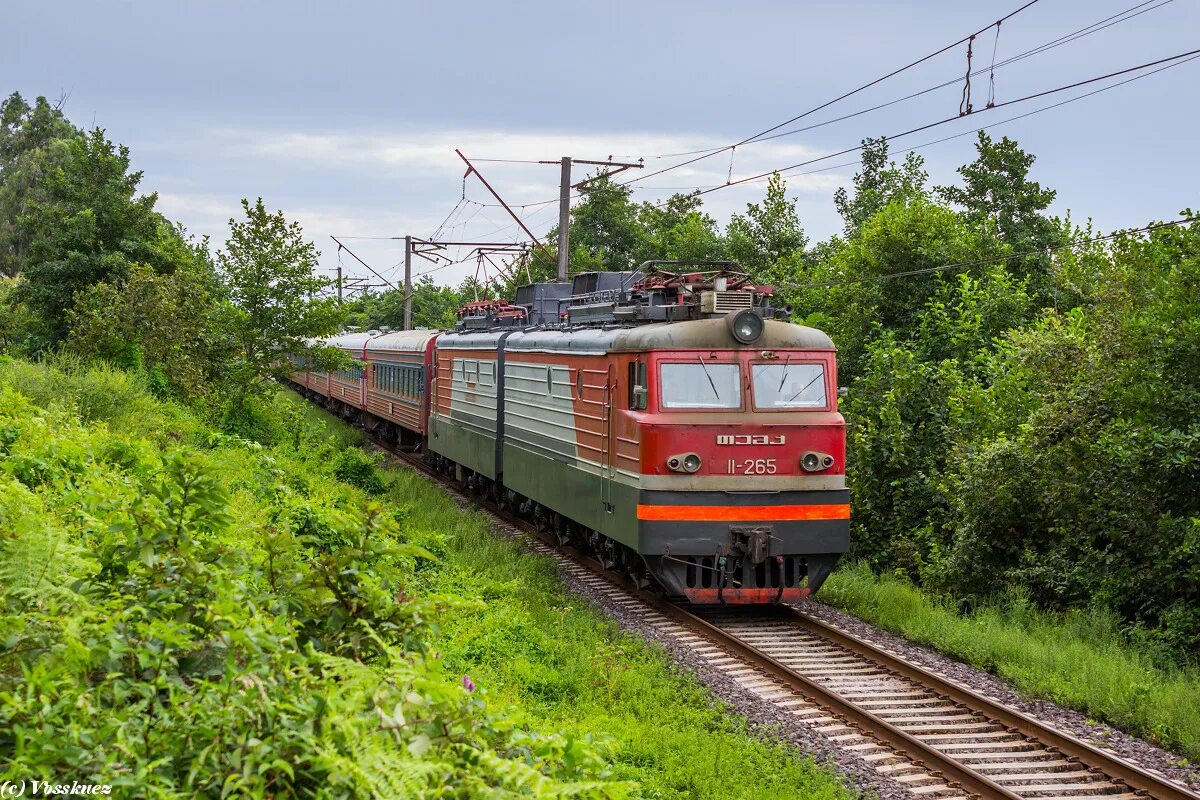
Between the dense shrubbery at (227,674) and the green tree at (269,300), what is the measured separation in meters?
16.3

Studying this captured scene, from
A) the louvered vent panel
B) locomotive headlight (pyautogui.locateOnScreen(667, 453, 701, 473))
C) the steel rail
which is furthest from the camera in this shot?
the louvered vent panel

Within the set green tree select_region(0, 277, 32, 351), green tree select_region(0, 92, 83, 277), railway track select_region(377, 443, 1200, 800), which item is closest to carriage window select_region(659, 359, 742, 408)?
railway track select_region(377, 443, 1200, 800)

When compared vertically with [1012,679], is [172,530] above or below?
above

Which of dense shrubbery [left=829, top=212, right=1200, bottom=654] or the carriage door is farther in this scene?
the carriage door

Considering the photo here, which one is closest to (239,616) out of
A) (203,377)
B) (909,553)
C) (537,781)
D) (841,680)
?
(537,781)

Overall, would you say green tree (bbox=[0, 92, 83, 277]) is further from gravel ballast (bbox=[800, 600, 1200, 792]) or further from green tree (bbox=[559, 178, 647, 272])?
gravel ballast (bbox=[800, 600, 1200, 792])

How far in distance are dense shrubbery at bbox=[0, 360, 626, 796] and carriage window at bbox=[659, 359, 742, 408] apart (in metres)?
6.52

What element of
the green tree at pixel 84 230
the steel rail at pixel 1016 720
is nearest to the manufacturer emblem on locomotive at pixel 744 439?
the steel rail at pixel 1016 720

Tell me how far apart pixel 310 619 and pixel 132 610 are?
86 centimetres

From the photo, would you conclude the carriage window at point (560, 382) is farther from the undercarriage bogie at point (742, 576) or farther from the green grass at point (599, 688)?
the undercarriage bogie at point (742, 576)

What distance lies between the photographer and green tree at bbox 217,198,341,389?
21.8 metres

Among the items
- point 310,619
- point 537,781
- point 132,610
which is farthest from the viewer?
point 310,619

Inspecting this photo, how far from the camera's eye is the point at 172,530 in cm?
524

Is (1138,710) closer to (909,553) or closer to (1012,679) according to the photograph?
(1012,679)
